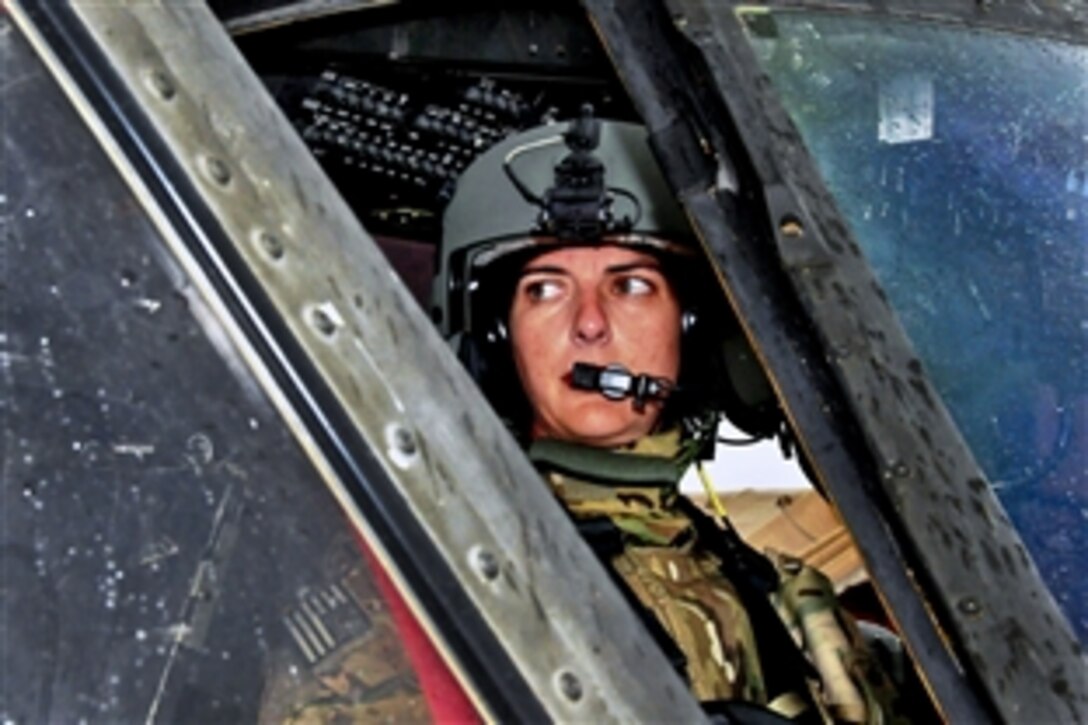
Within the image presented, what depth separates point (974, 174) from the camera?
2.19 metres

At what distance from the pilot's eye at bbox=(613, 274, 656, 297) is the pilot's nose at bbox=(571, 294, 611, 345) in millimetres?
39

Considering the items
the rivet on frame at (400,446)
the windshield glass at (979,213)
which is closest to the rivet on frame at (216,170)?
the rivet on frame at (400,446)

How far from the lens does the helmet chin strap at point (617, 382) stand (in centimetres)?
282

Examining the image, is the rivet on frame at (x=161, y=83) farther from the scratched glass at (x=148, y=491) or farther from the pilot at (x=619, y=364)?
the pilot at (x=619, y=364)

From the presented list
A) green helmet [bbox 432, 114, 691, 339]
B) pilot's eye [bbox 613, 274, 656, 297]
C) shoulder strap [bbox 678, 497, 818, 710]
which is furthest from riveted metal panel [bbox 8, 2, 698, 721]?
pilot's eye [bbox 613, 274, 656, 297]

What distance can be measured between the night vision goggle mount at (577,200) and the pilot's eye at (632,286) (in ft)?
0.29

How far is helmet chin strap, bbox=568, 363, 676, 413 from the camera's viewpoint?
9.26 feet

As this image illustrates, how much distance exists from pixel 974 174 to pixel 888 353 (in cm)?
41

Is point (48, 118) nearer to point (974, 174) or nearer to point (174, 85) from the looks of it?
point (174, 85)

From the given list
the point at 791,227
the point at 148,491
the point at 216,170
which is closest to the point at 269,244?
the point at 216,170

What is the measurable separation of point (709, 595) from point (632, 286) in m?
0.49

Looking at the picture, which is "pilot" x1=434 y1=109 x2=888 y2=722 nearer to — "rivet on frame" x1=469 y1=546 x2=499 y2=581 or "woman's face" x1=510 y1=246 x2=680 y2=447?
"woman's face" x1=510 y1=246 x2=680 y2=447

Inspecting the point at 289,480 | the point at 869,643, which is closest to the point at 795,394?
the point at 289,480

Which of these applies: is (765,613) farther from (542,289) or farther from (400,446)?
(400,446)
